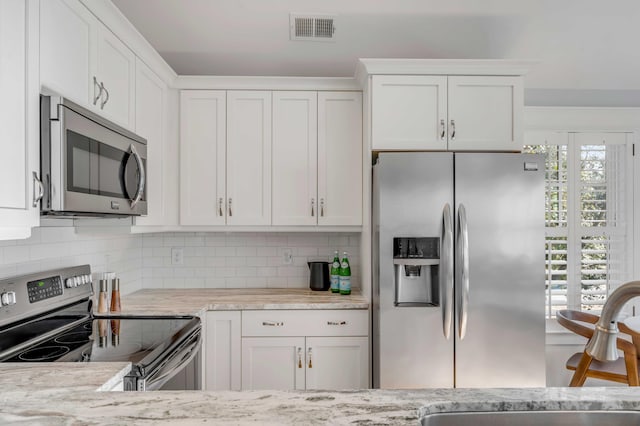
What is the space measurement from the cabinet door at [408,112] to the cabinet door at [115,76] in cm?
131

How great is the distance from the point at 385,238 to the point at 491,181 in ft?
2.11

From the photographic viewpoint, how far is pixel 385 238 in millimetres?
2336

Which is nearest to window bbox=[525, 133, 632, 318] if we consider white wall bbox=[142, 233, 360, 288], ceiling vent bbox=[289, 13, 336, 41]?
white wall bbox=[142, 233, 360, 288]

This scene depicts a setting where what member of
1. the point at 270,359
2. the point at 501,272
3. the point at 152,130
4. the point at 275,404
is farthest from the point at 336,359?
the point at 275,404

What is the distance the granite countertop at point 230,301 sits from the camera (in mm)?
2418

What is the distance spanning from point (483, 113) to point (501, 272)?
36.4 inches

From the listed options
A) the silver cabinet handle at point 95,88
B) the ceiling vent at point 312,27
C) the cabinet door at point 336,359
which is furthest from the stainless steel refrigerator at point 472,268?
the silver cabinet handle at point 95,88

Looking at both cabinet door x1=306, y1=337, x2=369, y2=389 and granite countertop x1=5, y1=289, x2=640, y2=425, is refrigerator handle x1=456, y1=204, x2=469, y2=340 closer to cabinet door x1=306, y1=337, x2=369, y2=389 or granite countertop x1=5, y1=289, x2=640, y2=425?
cabinet door x1=306, y1=337, x2=369, y2=389

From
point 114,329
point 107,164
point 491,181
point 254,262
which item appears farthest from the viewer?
point 254,262

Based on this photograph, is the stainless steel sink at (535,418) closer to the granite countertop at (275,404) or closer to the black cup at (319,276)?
the granite countertop at (275,404)

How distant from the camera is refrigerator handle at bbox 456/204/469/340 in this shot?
2.26 m

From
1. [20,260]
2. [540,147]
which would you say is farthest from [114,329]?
[540,147]

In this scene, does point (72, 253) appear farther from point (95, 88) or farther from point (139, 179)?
point (95, 88)

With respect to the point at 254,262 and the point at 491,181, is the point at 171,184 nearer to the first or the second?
the point at 254,262
